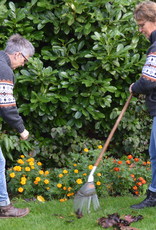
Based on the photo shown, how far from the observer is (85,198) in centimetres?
386

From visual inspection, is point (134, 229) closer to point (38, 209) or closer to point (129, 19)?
point (38, 209)

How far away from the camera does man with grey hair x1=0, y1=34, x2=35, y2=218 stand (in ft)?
11.9

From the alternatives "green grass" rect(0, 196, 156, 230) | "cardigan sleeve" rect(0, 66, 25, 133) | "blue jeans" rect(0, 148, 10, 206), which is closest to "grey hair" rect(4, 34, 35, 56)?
"cardigan sleeve" rect(0, 66, 25, 133)

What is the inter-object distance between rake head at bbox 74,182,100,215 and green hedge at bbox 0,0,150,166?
1504 millimetres

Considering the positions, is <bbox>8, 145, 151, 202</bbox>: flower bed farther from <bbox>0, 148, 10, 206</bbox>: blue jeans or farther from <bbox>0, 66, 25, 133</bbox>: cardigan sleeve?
<bbox>0, 66, 25, 133</bbox>: cardigan sleeve

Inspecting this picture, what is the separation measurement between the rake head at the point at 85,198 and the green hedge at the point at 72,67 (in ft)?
4.93

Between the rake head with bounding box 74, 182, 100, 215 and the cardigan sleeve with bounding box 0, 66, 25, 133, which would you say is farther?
the rake head with bounding box 74, 182, 100, 215

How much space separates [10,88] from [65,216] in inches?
53.4

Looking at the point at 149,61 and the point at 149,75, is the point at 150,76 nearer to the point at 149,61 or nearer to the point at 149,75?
the point at 149,75

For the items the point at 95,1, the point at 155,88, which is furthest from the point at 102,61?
the point at 155,88

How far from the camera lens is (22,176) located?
185 inches

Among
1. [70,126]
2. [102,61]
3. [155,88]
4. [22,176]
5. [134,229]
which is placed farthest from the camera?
[70,126]

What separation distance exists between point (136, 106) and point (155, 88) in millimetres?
1823

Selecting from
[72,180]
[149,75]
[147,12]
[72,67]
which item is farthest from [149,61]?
[72,67]
